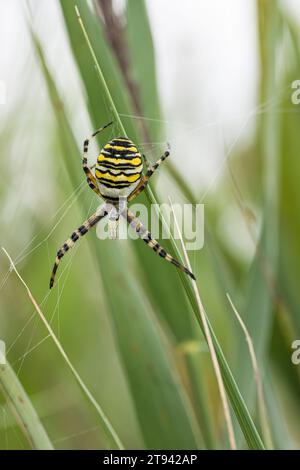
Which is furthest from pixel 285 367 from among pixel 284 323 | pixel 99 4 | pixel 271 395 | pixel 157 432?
pixel 99 4

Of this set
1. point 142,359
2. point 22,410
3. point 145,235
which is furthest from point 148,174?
point 22,410

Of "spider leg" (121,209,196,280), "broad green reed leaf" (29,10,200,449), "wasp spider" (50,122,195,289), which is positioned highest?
"wasp spider" (50,122,195,289)

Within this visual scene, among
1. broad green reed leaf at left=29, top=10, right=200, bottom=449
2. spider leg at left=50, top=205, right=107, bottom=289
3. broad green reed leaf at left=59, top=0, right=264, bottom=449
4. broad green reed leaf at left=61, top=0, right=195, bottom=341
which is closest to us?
broad green reed leaf at left=59, top=0, right=264, bottom=449

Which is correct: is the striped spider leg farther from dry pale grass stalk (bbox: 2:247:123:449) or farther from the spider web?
dry pale grass stalk (bbox: 2:247:123:449)

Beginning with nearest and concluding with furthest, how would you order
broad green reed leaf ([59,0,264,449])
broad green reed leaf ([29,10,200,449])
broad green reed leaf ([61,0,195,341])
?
broad green reed leaf ([59,0,264,449]) < broad green reed leaf ([61,0,195,341]) < broad green reed leaf ([29,10,200,449])

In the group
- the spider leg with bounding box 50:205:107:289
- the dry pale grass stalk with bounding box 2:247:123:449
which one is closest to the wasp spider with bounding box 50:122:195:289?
the spider leg with bounding box 50:205:107:289

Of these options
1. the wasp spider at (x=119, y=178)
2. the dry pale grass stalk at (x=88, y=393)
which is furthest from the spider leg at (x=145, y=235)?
the dry pale grass stalk at (x=88, y=393)

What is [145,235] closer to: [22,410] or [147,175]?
[147,175]

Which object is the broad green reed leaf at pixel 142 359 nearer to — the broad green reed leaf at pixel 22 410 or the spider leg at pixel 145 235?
the spider leg at pixel 145 235
